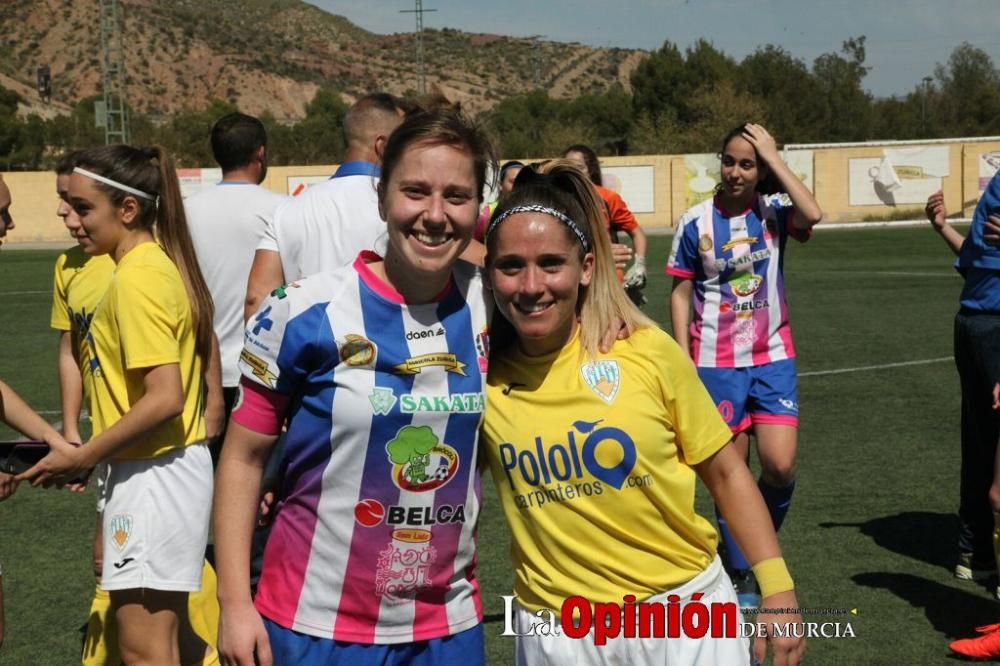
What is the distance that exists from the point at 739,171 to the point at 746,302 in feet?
2.34

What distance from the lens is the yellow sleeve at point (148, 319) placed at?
13.3 ft

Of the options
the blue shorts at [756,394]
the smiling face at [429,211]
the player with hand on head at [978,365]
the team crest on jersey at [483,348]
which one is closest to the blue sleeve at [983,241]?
the player with hand on head at [978,365]

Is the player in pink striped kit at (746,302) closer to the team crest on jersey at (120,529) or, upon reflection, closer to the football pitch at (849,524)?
the football pitch at (849,524)

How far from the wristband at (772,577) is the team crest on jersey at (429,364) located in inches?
34.4

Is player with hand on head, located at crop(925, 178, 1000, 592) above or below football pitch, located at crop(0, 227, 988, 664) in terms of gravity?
above

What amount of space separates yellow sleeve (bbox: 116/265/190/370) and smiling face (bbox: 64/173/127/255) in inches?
10.1

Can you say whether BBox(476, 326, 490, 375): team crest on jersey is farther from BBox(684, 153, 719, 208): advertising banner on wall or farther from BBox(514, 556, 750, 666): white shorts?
BBox(684, 153, 719, 208): advertising banner on wall

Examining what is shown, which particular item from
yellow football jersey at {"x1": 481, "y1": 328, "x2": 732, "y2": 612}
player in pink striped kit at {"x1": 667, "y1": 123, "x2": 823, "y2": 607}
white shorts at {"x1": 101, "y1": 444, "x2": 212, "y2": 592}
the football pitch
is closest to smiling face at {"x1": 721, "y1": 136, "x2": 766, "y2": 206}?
player in pink striped kit at {"x1": 667, "y1": 123, "x2": 823, "y2": 607}

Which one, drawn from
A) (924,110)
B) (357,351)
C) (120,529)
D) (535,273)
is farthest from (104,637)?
(924,110)

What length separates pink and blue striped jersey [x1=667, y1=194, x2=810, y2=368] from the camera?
6.67 m

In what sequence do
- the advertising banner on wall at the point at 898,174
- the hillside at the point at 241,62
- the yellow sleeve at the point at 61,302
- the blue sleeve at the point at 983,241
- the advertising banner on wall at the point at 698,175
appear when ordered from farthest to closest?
the hillside at the point at 241,62 < the advertising banner on wall at the point at 698,175 < the advertising banner on wall at the point at 898,174 < the blue sleeve at the point at 983,241 < the yellow sleeve at the point at 61,302

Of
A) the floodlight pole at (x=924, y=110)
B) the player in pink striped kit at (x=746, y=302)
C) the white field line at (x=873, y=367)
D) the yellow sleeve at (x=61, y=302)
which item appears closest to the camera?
the yellow sleeve at (x=61, y=302)

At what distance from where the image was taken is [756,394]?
21.7 feet

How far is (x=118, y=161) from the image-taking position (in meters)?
4.36
